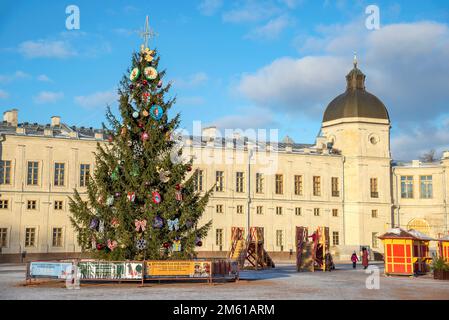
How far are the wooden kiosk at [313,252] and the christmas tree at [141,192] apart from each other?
15039 millimetres

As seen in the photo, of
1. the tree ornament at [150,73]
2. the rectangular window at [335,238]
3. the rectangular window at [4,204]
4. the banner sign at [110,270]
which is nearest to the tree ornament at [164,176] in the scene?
the banner sign at [110,270]

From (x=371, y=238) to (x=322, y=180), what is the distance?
27.0 ft

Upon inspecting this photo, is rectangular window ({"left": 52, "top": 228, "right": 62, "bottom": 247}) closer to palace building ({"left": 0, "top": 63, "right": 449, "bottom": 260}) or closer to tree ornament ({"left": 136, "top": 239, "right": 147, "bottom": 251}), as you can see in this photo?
palace building ({"left": 0, "top": 63, "right": 449, "bottom": 260})

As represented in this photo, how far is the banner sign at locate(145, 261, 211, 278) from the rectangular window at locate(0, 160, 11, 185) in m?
29.7

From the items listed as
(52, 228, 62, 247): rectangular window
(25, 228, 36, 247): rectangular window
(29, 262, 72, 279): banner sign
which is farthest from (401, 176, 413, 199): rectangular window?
(29, 262, 72, 279): banner sign

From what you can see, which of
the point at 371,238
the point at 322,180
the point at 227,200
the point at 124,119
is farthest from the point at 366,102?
the point at 124,119

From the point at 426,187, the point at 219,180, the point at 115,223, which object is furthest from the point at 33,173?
the point at 426,187

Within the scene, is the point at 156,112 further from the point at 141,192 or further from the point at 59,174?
the point at 59,174

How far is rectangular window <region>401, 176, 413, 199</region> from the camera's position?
225ft

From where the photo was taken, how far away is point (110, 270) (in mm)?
25922

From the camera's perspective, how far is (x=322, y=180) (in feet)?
216

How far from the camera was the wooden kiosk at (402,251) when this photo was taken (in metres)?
36.7

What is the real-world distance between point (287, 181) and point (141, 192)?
3837 centimetres
